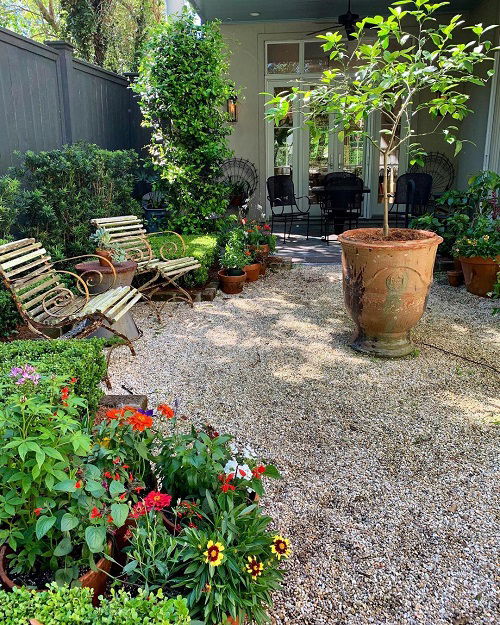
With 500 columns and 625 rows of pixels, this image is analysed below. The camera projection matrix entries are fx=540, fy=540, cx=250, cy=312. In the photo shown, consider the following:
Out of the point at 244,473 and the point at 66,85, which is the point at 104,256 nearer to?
the point at 66,85

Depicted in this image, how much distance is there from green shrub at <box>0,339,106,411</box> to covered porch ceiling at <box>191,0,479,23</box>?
266 inches

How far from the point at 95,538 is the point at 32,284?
2883 millimetres

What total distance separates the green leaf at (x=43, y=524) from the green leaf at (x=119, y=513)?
149mm

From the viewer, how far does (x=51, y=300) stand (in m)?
3.86

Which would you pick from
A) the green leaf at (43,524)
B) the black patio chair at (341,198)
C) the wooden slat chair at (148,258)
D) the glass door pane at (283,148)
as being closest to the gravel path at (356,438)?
the wooden slat chair at (148,258)

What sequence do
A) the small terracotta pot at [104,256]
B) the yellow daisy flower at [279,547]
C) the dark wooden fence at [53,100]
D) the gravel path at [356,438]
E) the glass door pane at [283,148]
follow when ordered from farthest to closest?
the glass door pane at [283,148] < the dark wooden fence at [53,100] < the small terracotta pot at [104,256] < the gravel path at [356,438] < the yellow daisy flower at [279,547]

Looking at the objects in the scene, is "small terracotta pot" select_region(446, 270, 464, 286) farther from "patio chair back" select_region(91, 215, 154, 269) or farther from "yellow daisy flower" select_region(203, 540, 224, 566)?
"yellow daisy flower" select_region(203, 540, 224, 566)

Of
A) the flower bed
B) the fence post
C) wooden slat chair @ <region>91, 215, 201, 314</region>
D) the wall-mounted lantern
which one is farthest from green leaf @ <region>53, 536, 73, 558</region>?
the wall-mounted lantern

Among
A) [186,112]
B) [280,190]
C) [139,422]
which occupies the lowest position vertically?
[139,422]

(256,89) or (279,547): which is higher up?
(256,89)

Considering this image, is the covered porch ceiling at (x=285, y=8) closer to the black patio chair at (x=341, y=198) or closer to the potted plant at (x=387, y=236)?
the black patio chair at (x=341, y=198)

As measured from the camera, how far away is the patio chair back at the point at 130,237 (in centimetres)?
504

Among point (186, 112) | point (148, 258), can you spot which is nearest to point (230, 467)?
point (148, 258)

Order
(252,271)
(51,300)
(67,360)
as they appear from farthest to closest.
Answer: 1. (252,271)
2. (51,300)
3. (67,360)
